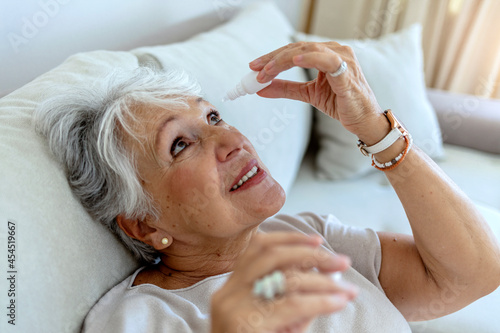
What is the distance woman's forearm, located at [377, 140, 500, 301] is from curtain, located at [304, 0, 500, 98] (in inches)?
74.9

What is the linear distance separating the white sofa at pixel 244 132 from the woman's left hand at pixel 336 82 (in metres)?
0.33

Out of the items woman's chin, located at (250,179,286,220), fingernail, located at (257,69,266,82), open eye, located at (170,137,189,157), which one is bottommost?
woman's chin, located at (250,179,286,220)

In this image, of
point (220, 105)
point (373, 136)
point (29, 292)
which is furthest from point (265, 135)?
point (29, 292)

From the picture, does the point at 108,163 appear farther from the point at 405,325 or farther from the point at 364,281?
the point at 405,325

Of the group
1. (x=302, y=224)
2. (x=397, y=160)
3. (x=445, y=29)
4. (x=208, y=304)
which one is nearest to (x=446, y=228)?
(x=397, y=160)

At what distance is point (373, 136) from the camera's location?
1.08 metres

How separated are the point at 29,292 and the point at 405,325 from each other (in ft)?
2.73

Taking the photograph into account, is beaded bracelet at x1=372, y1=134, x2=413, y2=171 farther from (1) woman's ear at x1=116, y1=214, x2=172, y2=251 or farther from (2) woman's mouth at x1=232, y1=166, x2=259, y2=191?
(1) woman's ear at x1=116, y1=214, x2=172, y2=251

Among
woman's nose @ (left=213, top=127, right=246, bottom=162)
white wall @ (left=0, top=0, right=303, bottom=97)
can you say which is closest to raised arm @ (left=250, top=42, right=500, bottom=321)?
woman's nose @ (left=213, top=127, right=246, bottom=162)

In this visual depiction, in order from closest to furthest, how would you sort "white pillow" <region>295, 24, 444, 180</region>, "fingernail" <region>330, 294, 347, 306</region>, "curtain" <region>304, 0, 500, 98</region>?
"fingernail" <region>330, 294, 347, 306</region> → "white pillow" <region>295, 24, 444, 180</region> → "curtain" <region>304, 0, 500, 98</region>

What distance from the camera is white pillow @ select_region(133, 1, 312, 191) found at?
1367mm

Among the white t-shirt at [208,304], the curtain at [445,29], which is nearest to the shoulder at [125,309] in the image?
the white t-shirt at [208,304]

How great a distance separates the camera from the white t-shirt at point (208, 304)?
92cm

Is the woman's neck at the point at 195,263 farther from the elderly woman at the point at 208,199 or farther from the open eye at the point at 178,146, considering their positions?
the open eye at the point at 178,146
